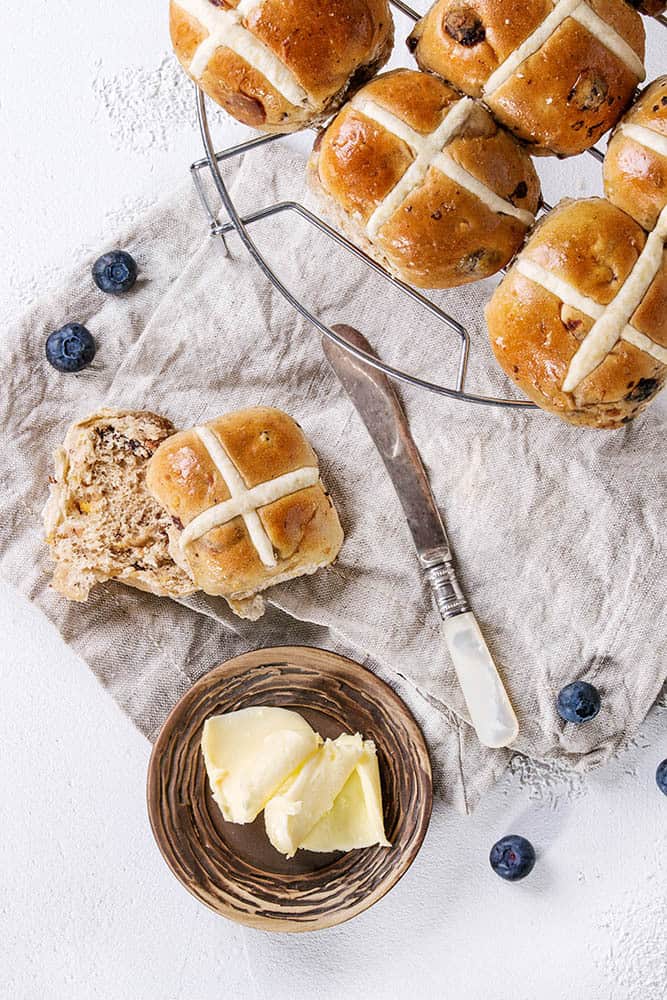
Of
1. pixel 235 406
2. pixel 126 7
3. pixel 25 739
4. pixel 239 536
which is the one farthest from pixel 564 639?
pixel 126 7

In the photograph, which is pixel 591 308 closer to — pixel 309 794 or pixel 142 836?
pixel 309 794

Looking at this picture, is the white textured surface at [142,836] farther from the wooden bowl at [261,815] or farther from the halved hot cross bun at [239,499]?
the halved hot cross bun at [239,499]

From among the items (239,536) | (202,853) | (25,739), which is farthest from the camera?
(25,739)

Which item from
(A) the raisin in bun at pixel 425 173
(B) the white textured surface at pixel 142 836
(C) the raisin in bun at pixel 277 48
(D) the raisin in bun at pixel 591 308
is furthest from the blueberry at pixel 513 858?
(C) the raisin in bun at pixel 277 48

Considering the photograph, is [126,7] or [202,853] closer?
[202,853]

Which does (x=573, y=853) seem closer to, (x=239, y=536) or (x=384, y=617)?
(x=384, y=617)

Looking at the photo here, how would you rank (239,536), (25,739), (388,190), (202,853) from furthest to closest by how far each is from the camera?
(25,739), (202,853), (239,536), (388,190)

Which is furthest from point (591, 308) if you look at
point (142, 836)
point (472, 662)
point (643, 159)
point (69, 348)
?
point (142, 836)
